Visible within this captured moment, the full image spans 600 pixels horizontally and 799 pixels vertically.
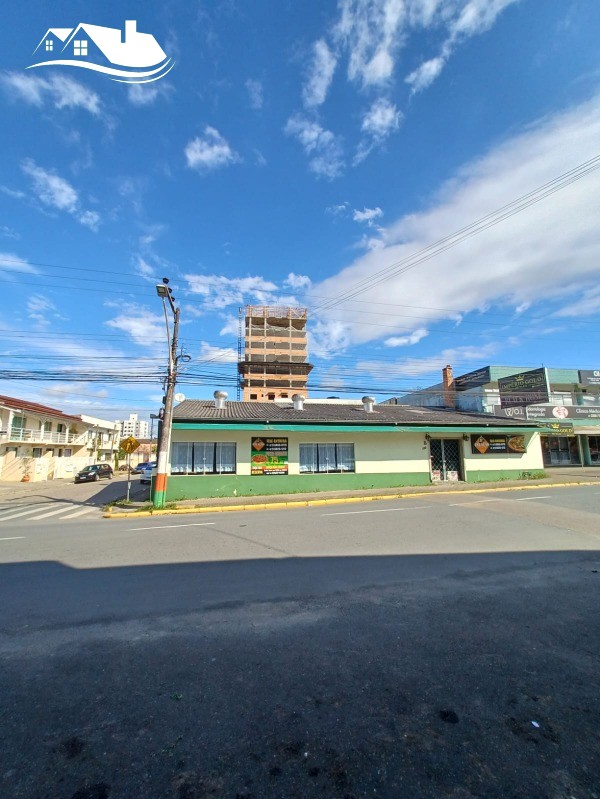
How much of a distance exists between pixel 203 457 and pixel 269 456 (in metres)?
3.10

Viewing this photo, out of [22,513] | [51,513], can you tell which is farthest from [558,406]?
[22,513]

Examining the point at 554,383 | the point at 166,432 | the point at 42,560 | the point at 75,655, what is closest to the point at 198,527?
the point at 42,560

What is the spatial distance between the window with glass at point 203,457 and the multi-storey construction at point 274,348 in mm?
49774

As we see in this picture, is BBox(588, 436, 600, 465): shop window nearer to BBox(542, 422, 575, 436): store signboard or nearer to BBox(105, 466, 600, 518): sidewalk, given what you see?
BBox(542, 422, 575, 436): store signboard

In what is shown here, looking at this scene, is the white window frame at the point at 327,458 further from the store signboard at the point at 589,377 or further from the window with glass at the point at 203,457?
the store signboard at the point at 589,377

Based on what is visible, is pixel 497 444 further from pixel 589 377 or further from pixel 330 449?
pixel 589 377

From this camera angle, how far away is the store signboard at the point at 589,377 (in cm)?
3456

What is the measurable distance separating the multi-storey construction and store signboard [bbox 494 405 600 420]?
43.9m

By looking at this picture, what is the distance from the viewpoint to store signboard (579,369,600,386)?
113 feet

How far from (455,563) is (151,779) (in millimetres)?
5378

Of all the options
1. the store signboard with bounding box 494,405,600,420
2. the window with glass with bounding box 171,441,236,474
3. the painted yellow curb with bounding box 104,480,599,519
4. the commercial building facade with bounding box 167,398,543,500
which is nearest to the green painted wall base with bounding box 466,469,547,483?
the commercial building facade with bounding box 167,398,543,500

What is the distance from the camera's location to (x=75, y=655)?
142 inches

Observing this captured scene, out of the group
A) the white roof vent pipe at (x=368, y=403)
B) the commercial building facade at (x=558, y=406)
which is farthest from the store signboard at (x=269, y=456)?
the commercial building facade at (x=558, y=406)

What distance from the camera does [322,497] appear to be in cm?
1586
